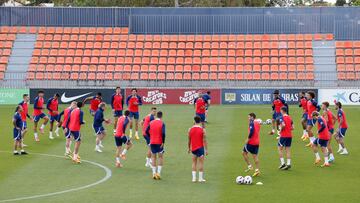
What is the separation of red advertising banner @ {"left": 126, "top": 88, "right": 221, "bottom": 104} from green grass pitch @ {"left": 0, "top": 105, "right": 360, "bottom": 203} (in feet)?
51.5

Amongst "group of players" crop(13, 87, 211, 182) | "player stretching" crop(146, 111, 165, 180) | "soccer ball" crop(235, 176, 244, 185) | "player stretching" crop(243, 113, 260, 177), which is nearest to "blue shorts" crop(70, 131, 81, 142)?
"group of players" crop(13, 87, 211, 182)

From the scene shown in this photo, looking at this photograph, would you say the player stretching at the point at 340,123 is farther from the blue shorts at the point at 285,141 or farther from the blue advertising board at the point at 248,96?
the blue advertising board at the point at 248,96

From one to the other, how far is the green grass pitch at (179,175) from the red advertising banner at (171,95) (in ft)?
51.5

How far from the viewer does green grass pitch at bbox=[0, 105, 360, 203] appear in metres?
21.3

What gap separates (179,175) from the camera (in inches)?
966

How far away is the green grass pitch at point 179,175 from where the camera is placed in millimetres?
21328

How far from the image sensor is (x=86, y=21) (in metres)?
60.5

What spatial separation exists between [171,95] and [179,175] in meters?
26.6

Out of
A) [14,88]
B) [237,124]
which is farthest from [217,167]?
[14,88]

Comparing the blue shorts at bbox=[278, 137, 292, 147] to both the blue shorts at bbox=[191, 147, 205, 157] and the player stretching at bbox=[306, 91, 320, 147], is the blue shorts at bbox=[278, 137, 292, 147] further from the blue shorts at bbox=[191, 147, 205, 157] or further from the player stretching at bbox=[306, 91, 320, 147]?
the player stretching at bbox=[306, 91, 320, 147]

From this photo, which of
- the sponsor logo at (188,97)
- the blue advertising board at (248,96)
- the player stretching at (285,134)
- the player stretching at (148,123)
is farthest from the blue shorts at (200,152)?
the blue advertising board at (248,96)

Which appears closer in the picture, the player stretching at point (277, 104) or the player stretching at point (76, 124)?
the player stretching at point (76, 124)

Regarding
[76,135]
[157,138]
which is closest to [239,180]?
[157,138]

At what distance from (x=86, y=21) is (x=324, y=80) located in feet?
67.4
